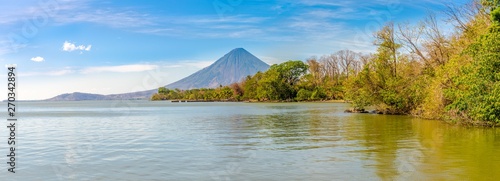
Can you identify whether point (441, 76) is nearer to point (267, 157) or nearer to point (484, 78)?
point (484, 78)

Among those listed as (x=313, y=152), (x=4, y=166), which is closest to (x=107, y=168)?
(x=4, y=166)

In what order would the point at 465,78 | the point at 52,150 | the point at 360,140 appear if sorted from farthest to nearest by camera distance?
the point at 465,78 < the point at 360,140 < the point at 52,150

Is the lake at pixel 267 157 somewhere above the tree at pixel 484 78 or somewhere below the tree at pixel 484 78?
below

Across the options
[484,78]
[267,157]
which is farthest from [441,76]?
[267,157]

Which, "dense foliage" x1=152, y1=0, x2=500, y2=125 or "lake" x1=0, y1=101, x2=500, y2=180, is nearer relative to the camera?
"lake" x1=0, y1=101, x2=500, y2=180

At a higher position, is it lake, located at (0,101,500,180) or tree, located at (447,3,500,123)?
tree, located at (447,3,500,123)

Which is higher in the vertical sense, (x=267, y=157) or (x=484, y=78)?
(x=484, y=78)

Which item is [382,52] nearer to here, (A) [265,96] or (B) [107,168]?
(B) [107,168]

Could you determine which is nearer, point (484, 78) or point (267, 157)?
point (267, 157)

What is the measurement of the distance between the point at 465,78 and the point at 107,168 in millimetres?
20041

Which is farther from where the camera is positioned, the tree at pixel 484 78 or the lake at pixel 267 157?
the tree at pixel 484 78

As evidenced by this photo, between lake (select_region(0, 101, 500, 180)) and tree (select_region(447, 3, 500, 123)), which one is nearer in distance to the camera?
lake (select_region(0, 101, 500, 180))

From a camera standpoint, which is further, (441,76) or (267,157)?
(441,76)

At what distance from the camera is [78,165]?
14773 millimetres
